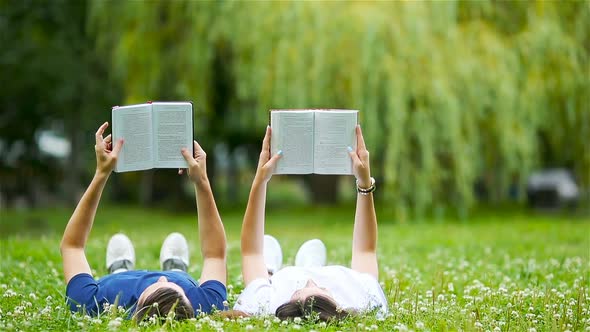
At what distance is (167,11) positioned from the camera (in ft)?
51.3

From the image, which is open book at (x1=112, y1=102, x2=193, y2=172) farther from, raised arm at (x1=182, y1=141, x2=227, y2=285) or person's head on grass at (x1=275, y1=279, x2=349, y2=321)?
person's head on grass at (x1=275, y1=279, x2=349, y2=321)

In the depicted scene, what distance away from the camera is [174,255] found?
5.68m

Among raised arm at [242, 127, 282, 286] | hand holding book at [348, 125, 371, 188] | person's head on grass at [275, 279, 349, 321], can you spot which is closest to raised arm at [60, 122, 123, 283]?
raised arm at [242, 127, 282, 286]

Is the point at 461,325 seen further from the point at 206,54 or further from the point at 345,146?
the point at 206,54

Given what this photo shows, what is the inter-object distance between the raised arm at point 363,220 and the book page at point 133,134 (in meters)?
1.25

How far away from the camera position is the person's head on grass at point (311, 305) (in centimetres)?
387

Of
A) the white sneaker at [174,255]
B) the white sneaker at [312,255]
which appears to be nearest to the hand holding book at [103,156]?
the white sneaker at [174,255]

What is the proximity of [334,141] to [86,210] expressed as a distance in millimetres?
1559

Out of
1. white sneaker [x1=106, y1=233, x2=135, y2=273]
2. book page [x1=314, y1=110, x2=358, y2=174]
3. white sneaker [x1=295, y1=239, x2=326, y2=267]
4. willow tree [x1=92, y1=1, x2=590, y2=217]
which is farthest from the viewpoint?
willow tree [x1=92, y1=1, x2=590, y2=217]

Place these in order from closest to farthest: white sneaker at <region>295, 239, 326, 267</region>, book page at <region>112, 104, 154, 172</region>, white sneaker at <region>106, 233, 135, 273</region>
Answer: book page at <region>112, 104, 154, 172</region>, white sneaker at <region>295, 239, 326, 267</region>, white sneaker at <region>106, 233, 135, 273</region>

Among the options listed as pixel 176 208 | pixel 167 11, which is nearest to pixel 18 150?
pixel 176 208

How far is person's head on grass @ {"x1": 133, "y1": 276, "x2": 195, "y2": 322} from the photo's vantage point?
383 cm

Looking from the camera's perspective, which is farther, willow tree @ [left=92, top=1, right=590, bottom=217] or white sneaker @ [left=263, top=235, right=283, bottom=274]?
willow tree @ [left=92, top=1, right=590, bottom=217]

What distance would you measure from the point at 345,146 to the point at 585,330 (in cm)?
173
